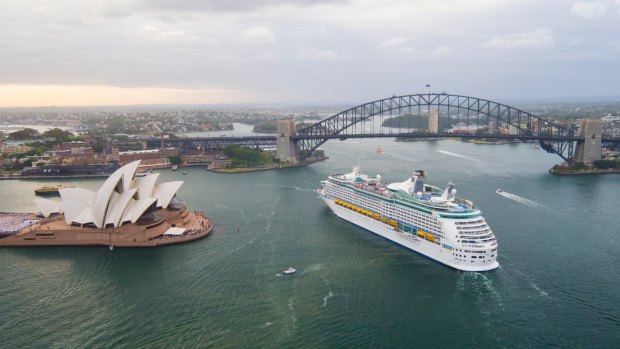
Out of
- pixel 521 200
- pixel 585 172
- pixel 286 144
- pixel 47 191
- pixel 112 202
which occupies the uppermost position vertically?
pixel 286 144

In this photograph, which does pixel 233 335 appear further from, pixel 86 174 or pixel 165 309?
pixel 86 174

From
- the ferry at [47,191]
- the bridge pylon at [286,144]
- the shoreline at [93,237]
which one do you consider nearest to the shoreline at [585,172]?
the bridge pylon at [286,144]

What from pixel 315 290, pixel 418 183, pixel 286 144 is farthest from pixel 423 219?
pixel 286 144

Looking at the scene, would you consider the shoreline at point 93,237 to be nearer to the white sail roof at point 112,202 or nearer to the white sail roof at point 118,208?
the white sail roof at point 118,208

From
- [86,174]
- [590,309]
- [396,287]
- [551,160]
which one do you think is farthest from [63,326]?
[551,160]

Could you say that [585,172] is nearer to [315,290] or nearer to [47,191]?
[315,290]

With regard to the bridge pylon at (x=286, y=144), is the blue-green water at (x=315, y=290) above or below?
below

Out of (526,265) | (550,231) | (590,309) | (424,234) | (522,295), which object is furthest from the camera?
(550,231)
